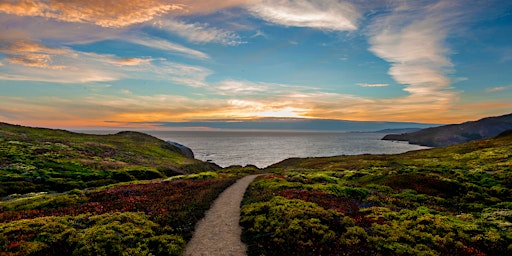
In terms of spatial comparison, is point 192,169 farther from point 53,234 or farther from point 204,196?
point 53,234

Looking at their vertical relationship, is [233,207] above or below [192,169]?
above

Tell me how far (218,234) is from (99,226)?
7.66 m

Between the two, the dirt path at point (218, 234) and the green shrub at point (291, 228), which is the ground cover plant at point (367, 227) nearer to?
the green shrub at point (291, 228)

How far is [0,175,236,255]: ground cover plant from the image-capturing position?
13.7m

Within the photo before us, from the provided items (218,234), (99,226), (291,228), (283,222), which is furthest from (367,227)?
(99,226)

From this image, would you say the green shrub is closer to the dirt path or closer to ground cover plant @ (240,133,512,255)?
ground cover plant @ (240,133,512,255)

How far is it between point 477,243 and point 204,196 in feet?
77.2

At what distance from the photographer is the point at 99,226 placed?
1619 centimetres

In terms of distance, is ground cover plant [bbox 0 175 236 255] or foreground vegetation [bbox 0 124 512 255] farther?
foreground vegetation [bbox 0 124 512 255]

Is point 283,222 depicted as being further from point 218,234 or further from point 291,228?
point 218,234

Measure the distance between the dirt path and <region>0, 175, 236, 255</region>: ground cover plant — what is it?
2.28 ft

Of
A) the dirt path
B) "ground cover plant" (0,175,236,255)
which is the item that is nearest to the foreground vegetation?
"ground cover plant" (0,175,236,255)

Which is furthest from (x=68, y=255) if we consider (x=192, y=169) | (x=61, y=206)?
(x=192, y=169)

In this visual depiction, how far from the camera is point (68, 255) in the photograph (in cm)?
1320
